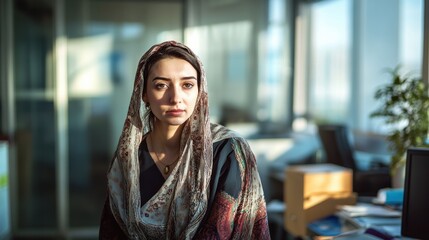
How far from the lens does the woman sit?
4.90ft

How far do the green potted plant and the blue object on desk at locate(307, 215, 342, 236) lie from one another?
464 millimetres

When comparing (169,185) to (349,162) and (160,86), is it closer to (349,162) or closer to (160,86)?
(160,86)

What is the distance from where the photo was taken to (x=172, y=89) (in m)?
1.54

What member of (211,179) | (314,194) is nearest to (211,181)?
(211,179)

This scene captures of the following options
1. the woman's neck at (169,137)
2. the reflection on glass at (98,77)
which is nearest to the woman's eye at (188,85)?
the woman's neck at (169,137)

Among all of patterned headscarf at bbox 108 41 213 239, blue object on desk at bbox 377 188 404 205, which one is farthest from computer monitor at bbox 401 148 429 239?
patterned headscarf at bbox 108 41 213 239

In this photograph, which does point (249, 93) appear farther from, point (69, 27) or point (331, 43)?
point (69, 27)

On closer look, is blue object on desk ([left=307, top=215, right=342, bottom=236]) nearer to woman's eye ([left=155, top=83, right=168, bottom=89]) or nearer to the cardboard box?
the cardboard box

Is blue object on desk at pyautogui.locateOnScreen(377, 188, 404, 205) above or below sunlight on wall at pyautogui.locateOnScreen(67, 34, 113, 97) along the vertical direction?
below

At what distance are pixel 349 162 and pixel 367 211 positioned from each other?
2.04 m

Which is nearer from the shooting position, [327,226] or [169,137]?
[169,137]

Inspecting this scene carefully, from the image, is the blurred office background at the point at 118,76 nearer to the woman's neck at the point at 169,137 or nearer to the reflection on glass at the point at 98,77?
the reflection on glass at the point at 98,77

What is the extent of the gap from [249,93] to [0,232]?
266 cm

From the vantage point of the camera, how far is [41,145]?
529 centimetres
